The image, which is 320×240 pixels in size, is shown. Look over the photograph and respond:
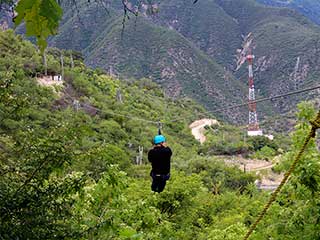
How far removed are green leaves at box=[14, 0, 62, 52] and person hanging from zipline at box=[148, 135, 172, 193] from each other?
12.0ft

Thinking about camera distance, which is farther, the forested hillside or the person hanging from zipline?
the person hanging from zipline

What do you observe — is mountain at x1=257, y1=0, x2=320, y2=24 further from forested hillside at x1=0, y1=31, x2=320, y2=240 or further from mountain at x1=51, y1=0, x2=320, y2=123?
forested hillside at x1=0, y1=31, x2=320, y2=240

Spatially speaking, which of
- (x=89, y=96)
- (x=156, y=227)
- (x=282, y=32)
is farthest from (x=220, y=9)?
(x=156, y=227)

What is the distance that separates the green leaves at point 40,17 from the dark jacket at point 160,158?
12.0 feet

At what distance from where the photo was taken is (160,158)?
170 inches

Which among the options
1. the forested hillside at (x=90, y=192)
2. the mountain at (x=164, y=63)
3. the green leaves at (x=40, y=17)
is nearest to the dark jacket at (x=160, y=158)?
the forested hillside at (x=90, y=192)

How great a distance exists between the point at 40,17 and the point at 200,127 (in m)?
43.9

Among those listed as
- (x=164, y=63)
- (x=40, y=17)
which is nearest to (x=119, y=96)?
(x=164, y=63)

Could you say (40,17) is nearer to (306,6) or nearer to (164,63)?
(164,63)

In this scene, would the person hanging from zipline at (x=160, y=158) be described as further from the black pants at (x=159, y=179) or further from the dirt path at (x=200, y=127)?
the dirt path at (x=200, y=127)

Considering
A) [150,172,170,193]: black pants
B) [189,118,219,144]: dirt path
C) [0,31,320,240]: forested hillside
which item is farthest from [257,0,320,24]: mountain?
[150,172,170,193]: black pants

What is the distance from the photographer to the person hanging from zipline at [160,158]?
4.26 m

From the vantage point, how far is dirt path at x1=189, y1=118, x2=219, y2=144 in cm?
4119

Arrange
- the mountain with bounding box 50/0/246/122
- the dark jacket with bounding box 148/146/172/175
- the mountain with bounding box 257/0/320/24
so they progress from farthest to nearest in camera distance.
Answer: the mountain with bounding box 257/0/320/24
the mountain with bounding box 50/0/246/122
the dark jacket with bounding box 148/146/172/175
